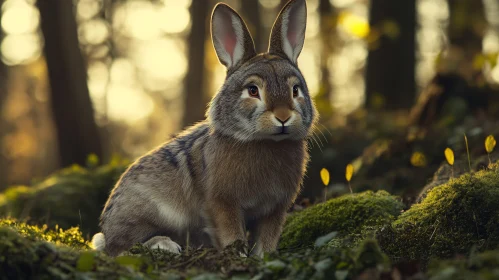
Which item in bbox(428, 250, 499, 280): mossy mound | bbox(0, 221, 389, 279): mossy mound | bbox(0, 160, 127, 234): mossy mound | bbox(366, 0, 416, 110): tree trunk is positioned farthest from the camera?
bbox(366, 0, 416, 110): tree trunk

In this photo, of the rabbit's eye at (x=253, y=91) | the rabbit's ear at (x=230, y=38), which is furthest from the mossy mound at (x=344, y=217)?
the rabbit's ear at (x=230, y=38)

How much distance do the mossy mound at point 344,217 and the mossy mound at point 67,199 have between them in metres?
3.43

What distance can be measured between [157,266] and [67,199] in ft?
15.6

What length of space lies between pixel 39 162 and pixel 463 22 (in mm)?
27345

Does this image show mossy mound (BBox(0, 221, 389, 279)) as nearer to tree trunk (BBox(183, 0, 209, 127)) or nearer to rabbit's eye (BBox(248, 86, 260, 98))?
rabbit's eye (BBox(248, 86, 260, 98))

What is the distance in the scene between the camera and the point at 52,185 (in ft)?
30.7

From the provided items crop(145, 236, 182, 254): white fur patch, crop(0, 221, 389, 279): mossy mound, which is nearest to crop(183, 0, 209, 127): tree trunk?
crop(145, 236, 182, 254): white fur patch

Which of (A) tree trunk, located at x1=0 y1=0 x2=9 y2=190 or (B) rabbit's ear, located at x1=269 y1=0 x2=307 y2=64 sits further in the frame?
(A) tree trunk, located at x1=0 y1=0 x2=9 y2=190

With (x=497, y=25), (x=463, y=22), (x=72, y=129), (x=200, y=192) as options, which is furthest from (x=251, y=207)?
(x=497, y=25)

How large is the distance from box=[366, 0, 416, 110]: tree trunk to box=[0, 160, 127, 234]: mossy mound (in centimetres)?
717

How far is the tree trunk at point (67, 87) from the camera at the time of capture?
14.5 metres

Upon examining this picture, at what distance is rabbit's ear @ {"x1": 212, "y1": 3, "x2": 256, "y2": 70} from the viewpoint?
6098mm

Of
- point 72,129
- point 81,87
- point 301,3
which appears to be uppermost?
point 301,3

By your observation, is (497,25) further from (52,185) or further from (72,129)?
(52,185)
